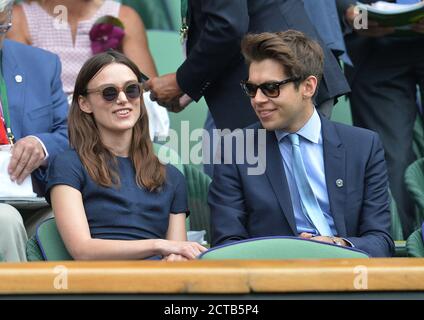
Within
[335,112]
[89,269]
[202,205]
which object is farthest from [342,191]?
[335,112]

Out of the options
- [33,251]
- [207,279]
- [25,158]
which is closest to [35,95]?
[25,158]

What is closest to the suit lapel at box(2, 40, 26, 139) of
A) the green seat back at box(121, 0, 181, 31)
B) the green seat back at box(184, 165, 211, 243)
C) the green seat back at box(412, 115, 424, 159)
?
the green seat back at box(184, 165, 211, 243)

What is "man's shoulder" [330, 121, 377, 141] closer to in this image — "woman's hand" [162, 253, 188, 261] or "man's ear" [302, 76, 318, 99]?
"man's ear" [302, 76, 318, 99]

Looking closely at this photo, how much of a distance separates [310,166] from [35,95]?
1.18 meters

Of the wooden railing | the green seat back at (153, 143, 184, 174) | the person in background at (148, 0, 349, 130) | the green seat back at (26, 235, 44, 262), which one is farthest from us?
the green seat back at (153, 143, 184, 174)

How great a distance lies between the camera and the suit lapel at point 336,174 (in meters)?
3.97

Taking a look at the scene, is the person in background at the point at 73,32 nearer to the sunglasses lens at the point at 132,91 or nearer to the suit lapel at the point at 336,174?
the sunglasses lens at the point at 132,91

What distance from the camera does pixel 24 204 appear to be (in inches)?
162

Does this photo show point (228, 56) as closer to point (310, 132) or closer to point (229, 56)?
point (229, 56)

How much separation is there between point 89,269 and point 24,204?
1187 mm

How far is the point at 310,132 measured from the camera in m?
4.09

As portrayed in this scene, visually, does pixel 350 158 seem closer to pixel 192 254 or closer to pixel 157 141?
pixel 192 254

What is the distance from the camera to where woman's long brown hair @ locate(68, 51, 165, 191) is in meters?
4.00

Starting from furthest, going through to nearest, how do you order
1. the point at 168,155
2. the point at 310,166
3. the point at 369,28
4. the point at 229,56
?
the point at 369,28, the point at 168,155, the point at 229,56, the point at 310,166
